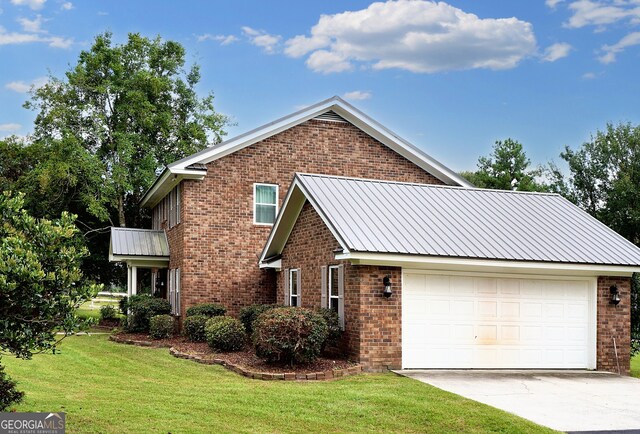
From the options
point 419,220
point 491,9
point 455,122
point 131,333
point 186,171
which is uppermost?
Result: point 491,9

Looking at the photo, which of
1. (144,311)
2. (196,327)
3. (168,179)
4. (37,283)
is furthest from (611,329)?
(168,179)

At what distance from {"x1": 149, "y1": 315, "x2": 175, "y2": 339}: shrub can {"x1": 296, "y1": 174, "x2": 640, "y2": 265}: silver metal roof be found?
801cm

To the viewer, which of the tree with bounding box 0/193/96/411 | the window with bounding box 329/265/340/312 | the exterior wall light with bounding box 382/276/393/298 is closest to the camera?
the tree with bounding box 0/193/96/411

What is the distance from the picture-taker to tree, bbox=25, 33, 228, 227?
3675 cm

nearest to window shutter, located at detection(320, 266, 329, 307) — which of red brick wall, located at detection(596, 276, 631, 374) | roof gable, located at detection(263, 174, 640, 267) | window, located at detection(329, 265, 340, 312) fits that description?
window, located at detection(329, 265, 340, 312)

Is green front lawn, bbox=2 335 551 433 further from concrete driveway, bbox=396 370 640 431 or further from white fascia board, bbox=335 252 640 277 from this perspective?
white fascia board, bbox=335 252 640 277

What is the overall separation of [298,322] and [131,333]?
12423 millimetres

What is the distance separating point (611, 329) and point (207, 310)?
12039 mm

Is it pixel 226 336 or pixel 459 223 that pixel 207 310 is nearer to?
pixel 226 336

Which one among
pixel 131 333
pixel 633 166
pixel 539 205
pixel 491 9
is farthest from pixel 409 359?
pixel 633 166

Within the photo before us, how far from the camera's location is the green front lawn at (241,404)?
10.6 metres

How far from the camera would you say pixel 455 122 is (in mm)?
30484

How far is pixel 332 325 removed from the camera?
16844 mm

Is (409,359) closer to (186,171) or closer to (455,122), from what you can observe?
(186,171)
